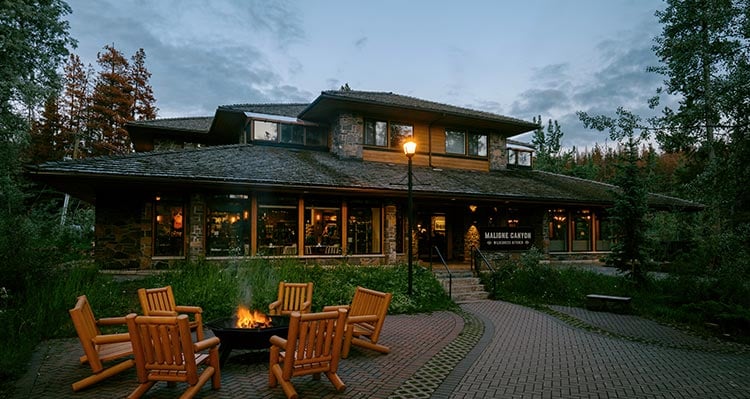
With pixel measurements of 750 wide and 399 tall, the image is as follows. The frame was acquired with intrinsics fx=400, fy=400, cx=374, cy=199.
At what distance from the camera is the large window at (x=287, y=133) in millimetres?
17434

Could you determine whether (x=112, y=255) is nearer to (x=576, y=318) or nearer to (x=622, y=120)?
(x=576, y=318)

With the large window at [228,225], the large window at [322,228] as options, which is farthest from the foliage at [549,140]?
the large window at [228,225]

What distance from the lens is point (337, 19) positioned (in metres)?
16.1

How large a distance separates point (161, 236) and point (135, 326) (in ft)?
32.8

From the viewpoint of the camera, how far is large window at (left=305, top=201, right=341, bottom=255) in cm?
1467

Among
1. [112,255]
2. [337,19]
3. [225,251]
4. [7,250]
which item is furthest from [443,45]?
[7,250]

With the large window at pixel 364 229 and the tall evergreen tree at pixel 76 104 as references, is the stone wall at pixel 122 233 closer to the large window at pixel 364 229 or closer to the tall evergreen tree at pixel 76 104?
the large window at pixel 364 229

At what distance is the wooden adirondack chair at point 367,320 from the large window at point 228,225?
24.8 ft

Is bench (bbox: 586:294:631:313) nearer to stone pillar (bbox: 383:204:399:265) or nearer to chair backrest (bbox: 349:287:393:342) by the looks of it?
stone pillar (bbox: 383:204:399:265)

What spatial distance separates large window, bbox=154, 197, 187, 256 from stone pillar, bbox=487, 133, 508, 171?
46.7 ft

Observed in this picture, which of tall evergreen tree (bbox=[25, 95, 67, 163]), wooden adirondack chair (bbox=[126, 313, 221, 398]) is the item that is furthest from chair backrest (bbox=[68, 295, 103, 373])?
tall evergreen tree (bbox=[25, 95, 67, 163])

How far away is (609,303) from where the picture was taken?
35.0ft

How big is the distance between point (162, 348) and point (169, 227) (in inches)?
394

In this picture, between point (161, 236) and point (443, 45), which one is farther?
point (443, 45)
